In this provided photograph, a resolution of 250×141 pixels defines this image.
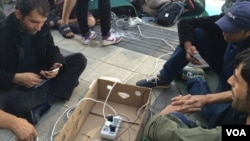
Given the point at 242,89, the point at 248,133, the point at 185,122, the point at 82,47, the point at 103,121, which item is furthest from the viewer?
the point at 82,47

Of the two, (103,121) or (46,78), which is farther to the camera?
(46,78)

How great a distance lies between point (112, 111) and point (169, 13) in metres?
2.11

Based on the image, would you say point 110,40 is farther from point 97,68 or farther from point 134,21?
point 134,21

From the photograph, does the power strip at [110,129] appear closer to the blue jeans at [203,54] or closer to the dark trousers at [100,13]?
the blue jeans at [203,54]

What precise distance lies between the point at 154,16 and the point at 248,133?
307 centimetres

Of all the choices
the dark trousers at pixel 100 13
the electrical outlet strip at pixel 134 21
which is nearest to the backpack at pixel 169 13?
the electrical outlet strip at pixel 134 21

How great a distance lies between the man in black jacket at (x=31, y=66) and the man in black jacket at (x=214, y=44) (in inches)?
28.1

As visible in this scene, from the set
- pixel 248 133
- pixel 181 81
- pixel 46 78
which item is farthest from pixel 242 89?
pixel 46 78

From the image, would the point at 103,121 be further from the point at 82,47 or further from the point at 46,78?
the point at 82,47

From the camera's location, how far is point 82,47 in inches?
128

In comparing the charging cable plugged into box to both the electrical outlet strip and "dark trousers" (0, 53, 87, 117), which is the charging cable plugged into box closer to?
the electrical outlet strip

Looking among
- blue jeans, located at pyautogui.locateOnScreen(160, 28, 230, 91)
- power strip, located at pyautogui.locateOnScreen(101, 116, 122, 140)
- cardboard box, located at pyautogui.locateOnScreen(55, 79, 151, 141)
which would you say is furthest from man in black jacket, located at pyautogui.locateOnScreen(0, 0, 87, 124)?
blue jeans, located at pyautogui.locateOnScreen(160, 28, 230, 91)

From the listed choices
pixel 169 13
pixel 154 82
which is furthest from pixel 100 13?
pixel 169 13

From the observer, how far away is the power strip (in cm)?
196
